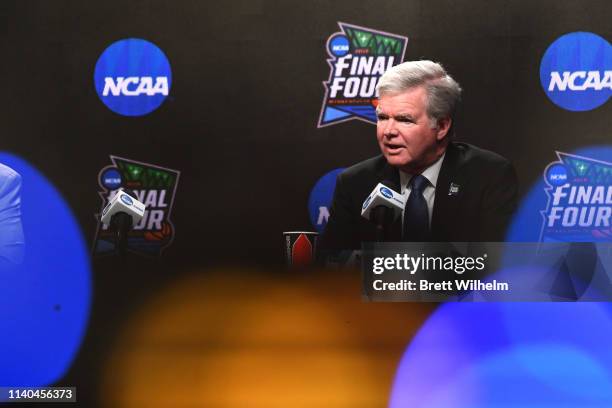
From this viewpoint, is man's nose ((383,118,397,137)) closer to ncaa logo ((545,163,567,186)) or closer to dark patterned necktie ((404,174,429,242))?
dark patterned necktie ((404,174,429,242))

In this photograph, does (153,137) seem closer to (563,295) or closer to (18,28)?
(18,28)

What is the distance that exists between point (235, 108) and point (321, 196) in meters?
0.58

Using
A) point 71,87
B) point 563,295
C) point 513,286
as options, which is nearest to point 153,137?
point 71,87

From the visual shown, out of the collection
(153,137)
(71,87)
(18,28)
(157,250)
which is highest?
(18,28)

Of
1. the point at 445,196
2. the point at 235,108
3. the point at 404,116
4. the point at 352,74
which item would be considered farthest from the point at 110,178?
the point at 445,196

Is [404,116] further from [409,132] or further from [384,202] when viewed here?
[384,202]

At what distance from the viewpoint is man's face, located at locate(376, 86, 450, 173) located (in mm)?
3186

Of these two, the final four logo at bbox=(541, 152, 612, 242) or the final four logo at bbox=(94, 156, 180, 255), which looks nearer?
the final four logo at bbox=(541, 152, 612, 242)

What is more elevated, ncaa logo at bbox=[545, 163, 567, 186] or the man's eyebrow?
the man's eyebrow

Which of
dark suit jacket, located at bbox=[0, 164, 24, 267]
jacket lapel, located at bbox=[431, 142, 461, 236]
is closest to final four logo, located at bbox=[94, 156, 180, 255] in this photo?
dark suit jacket, located at bbox=[0, 164, 24, 267]

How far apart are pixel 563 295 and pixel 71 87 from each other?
2.51 meters

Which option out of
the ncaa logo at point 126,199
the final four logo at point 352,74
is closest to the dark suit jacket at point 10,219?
the ncaa logo at point 126,199

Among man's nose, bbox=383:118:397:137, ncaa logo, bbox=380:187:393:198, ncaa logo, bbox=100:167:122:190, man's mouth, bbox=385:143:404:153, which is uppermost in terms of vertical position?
man's nose, bbox=383:118:397:137

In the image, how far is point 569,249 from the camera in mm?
3145
